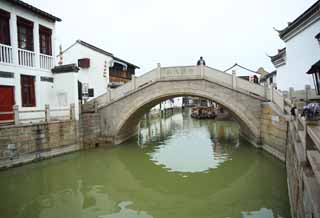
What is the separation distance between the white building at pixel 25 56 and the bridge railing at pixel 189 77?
2.52m

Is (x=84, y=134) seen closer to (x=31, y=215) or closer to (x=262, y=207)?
(x=31, y=215)

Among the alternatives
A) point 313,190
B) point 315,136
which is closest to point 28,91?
point 315,136

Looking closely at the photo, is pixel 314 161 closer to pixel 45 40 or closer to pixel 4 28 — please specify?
pixel 4 28

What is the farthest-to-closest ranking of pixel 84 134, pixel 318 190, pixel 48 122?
pixel 84 134 < pixel 48 122 < pixel 318 190

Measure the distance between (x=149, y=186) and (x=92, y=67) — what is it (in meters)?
14.4

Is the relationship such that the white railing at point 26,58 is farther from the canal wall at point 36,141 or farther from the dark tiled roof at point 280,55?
the dark tiled roof at point 280,55

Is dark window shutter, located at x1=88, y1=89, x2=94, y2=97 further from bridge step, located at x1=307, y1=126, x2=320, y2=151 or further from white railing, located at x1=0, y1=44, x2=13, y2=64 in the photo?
bridge step, located at x1=307, y1=126, x2=320, y2=151

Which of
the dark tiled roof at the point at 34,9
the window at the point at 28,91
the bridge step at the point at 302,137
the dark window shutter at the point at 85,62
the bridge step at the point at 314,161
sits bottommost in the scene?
the bridge step at the point at 314,161

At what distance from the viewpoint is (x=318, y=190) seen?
272cm

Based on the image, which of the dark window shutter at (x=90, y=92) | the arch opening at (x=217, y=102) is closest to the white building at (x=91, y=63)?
the dark window shutter at (x=90, y=92)

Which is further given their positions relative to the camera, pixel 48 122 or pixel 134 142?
pixel 134 142

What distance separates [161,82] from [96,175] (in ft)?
19.3

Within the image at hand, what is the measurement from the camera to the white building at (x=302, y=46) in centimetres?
965

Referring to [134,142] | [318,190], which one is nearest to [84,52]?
[134,142]
